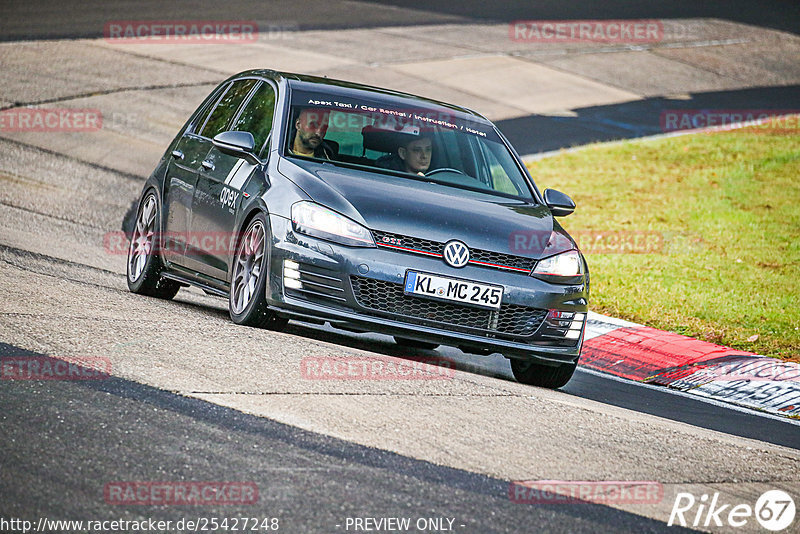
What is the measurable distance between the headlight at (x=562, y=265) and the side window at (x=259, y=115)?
7.00 feet

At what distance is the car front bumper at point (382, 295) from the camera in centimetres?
724

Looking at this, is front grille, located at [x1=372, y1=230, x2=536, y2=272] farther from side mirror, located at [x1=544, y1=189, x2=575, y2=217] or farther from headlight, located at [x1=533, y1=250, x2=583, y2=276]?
side mirror, located at [x1=544, y1=189, x2=575, y2=217]

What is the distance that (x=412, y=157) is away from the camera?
8.49 m

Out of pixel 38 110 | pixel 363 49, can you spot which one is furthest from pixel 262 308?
pixel 363 49

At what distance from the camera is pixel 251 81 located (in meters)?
9.42

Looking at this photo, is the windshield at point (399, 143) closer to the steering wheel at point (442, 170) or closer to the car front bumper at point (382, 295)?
the steering wheel at point (442, 170)

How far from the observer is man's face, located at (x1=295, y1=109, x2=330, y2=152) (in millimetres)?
8281

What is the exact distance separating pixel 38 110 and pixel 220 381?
14283 millimetres

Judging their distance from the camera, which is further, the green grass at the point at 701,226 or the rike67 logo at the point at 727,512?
the green grass at the point at 701,226

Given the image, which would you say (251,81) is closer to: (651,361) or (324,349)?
(324,349)

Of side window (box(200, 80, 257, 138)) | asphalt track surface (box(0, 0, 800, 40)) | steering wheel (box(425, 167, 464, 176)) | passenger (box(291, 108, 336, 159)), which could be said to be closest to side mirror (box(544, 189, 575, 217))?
steering wheel (box(425, 167, 464, 176))

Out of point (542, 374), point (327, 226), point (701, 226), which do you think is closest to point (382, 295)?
point (327, 226)

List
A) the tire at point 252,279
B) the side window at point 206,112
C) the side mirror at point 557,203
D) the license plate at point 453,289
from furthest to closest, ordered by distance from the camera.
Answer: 1. the side window at point 206,112
2. the side mirror at point 557,203
3. the tire at point 252,279
4. the license plate at point 453,289

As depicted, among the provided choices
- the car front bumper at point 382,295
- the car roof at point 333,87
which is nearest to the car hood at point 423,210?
the car front bumper at point 382,295
